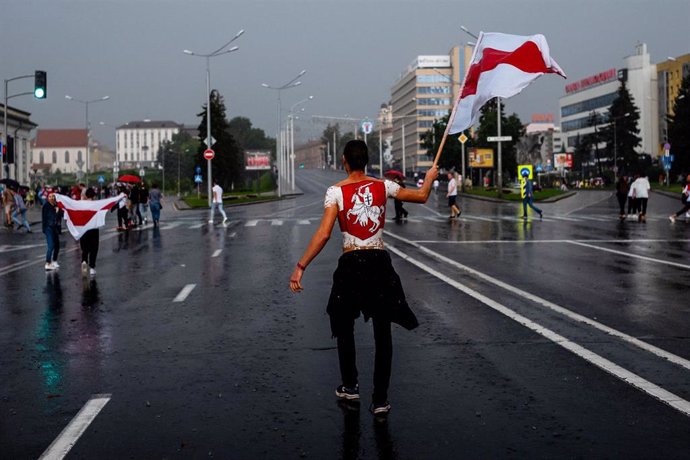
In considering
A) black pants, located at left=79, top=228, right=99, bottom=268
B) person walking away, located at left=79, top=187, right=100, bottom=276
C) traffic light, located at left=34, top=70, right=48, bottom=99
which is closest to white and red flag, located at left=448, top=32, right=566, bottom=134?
person walking away, located at left=79, top=187, right=100, bottom=276

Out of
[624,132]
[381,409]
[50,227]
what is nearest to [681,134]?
[624,132]

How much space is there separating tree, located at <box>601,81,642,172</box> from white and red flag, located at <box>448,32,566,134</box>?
104 meters

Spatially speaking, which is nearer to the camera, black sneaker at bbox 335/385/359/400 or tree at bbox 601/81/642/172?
black sneaker at bbox 335/385/359/400

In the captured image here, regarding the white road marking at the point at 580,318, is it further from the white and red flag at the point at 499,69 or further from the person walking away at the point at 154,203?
the person walking away at the point at 154,203

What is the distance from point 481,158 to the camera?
308 ft

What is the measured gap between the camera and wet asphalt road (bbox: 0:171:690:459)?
5148mm

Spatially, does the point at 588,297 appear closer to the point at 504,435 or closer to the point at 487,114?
the point at 504,435

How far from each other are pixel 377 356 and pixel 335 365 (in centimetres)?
152

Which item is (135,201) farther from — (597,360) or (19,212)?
(597,360)

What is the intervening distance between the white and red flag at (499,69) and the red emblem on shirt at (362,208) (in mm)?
1415

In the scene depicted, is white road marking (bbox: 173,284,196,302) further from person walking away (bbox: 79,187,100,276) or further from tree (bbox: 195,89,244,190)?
tree (bbox: 195,89,244,190)

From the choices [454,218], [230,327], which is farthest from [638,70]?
[230,327]

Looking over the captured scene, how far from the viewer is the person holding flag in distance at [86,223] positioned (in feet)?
51.2

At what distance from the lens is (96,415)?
5.80 meters
